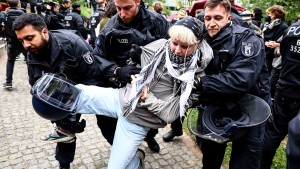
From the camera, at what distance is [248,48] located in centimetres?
216

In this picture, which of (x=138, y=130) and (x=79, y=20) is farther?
(x=79, y=20)

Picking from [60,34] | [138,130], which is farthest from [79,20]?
[138,130]

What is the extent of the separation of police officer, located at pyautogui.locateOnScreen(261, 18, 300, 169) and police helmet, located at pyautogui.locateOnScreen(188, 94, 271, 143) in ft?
3.17

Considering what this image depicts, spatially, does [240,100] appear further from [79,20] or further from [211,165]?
[79,20]

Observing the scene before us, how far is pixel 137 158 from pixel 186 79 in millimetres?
1175

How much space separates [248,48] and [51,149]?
3.02m

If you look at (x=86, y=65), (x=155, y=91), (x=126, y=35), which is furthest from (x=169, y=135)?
(x=126, y=35)

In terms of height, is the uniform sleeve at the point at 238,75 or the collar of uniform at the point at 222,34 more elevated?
the collar of uniform at the point at 222,34

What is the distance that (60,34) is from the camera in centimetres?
289

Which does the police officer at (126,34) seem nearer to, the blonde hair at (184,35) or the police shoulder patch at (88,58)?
the police shoulder patch at (88,58)

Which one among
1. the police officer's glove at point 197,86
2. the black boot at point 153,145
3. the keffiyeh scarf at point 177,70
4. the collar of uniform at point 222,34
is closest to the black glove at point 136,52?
the keffiyeh scarf at point 177,70

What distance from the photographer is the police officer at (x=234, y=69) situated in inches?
83.4

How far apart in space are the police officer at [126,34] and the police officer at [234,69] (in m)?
0.53

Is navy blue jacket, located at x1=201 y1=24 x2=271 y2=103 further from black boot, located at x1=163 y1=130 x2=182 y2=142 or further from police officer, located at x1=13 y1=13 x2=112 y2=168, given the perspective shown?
black boot, located at x1=163 y1=130 x2=182 y2=142
